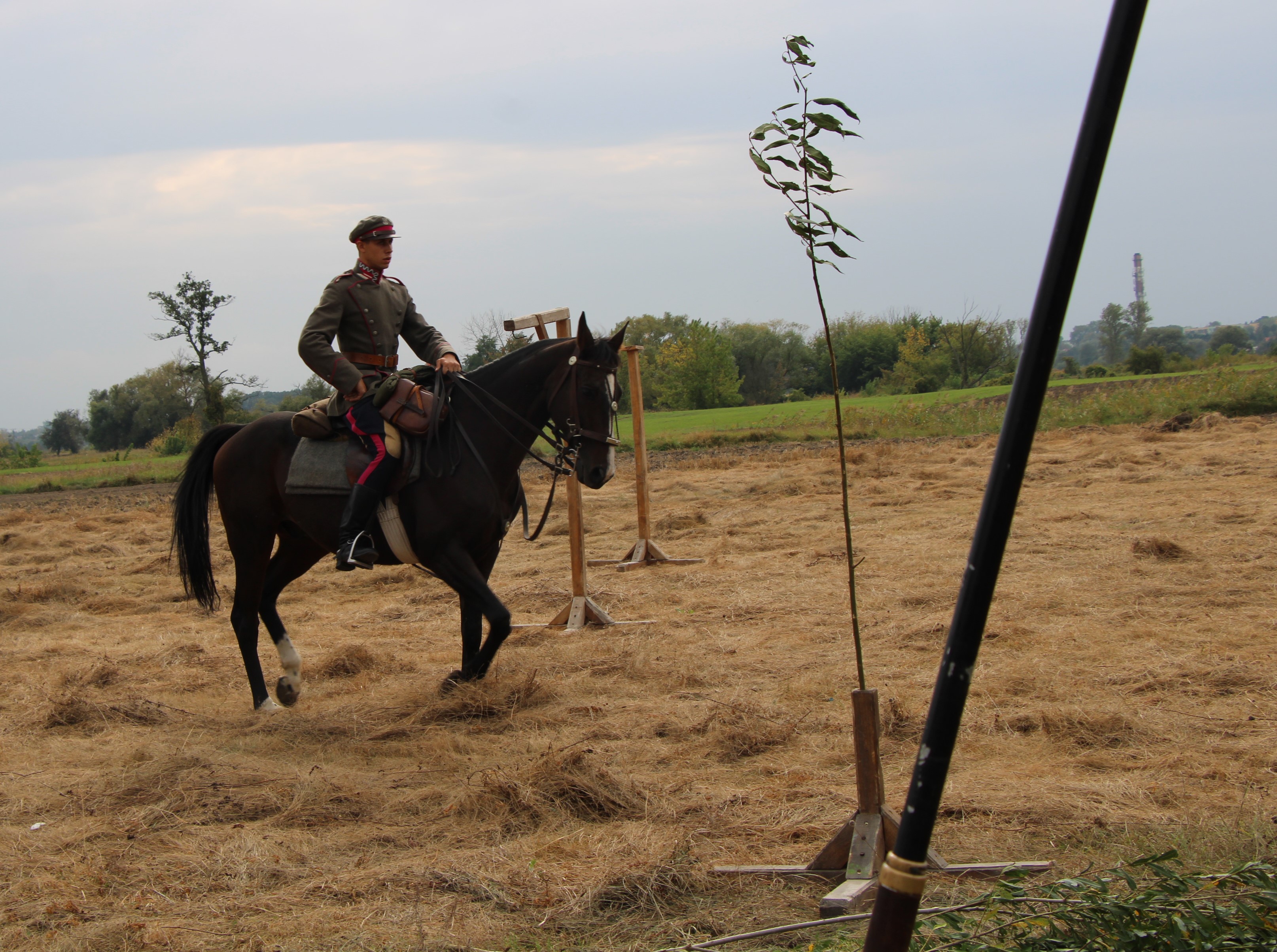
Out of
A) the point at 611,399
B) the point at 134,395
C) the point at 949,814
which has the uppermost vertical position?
the point at 134,395

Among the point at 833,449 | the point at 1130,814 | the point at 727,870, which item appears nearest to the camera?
the point at 727,870

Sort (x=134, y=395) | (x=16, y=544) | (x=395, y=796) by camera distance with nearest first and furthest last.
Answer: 1. (x=395, y=796)
2. (x=16, y=544)
3. (x=134, y=395)

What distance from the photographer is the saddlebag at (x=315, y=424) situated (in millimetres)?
6258

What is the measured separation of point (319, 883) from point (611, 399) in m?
3.35

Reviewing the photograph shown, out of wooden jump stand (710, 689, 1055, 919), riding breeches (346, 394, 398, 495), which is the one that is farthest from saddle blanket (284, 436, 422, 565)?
wooden jump stand (710, 689, 1055, 919)

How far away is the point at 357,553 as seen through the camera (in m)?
5.97

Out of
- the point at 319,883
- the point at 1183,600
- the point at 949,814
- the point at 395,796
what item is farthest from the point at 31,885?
the point at 1183,600

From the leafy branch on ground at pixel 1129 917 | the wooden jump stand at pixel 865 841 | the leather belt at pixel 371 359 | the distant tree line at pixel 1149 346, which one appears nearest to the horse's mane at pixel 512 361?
the leather belt at pixel 371 359

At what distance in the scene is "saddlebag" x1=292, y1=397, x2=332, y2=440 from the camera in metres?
6.26

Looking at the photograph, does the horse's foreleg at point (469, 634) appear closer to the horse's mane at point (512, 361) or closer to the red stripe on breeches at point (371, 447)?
the red stripe on breeches at point (371, 447)

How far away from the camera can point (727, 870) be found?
3514mm

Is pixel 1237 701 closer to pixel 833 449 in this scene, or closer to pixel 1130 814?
pixel 1130 814

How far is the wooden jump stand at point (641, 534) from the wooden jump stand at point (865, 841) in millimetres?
6647

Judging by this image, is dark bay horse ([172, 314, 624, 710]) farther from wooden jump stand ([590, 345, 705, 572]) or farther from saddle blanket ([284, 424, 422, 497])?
wooden jump stand ([590, 345, 705, 572])
